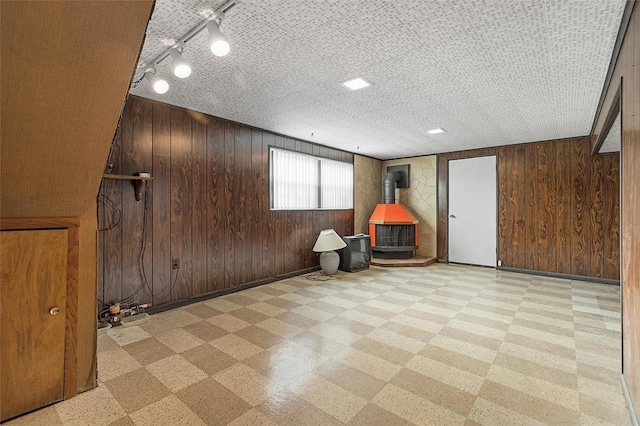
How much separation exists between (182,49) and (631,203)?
3.06 metres

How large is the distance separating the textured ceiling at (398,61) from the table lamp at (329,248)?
73.4 inches

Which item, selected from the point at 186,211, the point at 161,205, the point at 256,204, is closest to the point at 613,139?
the point at 256,204

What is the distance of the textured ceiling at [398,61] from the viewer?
184cm

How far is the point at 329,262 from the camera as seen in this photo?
5.14 m

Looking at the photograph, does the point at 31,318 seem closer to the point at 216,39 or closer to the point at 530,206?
the point at 216,39

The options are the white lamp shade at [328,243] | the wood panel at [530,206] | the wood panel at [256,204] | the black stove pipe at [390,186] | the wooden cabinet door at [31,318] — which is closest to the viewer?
the wooden cabinet door at [31,318]

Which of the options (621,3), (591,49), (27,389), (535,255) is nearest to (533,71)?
(591,49)

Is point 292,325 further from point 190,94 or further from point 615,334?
point 615,334

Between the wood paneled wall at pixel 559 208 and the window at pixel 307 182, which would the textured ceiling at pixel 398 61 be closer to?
the window at pixel 307 182

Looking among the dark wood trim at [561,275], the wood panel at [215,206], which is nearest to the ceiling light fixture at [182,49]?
the wood panel at [215,206]

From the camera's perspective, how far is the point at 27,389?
5.72 feet

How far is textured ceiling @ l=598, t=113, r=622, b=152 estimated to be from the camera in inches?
129

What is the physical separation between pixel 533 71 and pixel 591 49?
16.1 inches

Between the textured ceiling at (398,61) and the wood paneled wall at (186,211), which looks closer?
the textured ceiling at (398,61)
